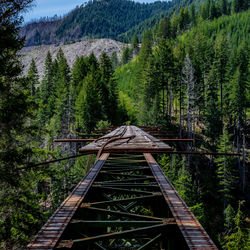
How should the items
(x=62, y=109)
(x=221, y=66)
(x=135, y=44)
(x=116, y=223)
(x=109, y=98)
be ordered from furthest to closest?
(x=135, y=44)
(x=221, y=66)
(x=109, y=98)
(x=62, y=109)
(x=116, y=223)

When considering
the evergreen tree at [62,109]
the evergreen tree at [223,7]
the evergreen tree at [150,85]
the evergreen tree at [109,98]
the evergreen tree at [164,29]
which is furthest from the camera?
the evergreen tree at [223,7]

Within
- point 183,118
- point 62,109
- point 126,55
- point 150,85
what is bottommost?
Result: point 183,118

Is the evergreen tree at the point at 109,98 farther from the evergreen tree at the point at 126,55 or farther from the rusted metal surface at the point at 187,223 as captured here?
the evergreen tree at the point at 126,55

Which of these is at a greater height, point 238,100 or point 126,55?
point 126,55

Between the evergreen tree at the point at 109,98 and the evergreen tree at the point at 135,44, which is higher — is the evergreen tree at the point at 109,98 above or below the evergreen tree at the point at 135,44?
below

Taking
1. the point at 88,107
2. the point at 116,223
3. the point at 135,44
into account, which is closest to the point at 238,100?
the point at 88,107

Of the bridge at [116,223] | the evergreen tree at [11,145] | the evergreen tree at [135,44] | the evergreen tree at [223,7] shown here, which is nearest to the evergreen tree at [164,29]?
the evergreen tree at [135,44]

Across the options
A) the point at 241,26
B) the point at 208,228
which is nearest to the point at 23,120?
the point at 208,228

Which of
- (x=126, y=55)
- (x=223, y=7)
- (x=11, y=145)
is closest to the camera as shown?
(x=11, y=145)

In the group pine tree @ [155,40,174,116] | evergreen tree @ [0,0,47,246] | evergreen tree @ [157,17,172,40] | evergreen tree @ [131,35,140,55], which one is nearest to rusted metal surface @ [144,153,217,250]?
evergreen tree @ [0,0,47,246]

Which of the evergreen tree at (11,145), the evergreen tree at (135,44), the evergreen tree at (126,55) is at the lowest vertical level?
the evergreen tree at (11,145)

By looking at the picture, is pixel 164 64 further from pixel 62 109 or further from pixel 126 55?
pixel 126 55

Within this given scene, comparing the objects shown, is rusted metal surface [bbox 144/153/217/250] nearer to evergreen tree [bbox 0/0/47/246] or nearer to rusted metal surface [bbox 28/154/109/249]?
rusted metal surface [bbox 28/154/109/249]

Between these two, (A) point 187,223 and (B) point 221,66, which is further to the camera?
(B) point 221,66
